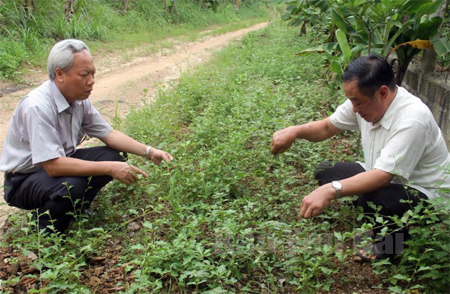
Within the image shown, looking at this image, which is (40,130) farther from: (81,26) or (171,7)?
(171,7)

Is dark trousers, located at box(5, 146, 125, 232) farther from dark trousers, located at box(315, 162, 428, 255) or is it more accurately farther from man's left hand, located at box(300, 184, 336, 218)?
dark trousers, located at box(315, 162, 428, 255)

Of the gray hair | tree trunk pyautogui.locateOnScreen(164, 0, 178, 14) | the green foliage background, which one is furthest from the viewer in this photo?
tree trunk pyautogui.locateOnScreen(164, 0, 178, 14)

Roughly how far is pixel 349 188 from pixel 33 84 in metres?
6.71

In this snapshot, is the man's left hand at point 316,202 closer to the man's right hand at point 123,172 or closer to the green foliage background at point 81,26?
the man's right hand at point 123,172

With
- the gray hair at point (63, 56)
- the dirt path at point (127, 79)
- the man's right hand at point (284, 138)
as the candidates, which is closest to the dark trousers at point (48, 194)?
the dirt path at point (127, 79)

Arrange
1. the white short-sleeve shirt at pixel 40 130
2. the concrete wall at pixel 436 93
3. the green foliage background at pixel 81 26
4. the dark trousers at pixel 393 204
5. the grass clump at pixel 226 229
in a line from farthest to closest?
1. the green foliage background at pixel 81 26
2. the concrete wall at pixel 436 93
3. the white short-sleeve shirt at pixel 40 130
4. the dark trousers at pixel 393 204
5. the grass clump at pixel 226 229

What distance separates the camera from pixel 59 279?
8.83 feet

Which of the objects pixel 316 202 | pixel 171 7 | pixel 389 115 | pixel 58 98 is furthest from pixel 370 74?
pixel 171 7

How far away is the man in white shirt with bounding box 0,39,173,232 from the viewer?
3115 mm

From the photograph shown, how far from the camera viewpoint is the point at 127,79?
8.66 m

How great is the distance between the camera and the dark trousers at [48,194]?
318 cm

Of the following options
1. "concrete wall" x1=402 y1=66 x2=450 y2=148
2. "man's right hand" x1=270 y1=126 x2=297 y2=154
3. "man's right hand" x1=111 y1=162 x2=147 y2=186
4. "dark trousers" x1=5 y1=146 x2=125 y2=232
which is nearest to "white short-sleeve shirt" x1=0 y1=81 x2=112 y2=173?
"dark trousers" x1=5 y1=146 x2=125 y2=232

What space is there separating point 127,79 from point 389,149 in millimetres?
6651

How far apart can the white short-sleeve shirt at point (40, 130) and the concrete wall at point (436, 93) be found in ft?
10.6
